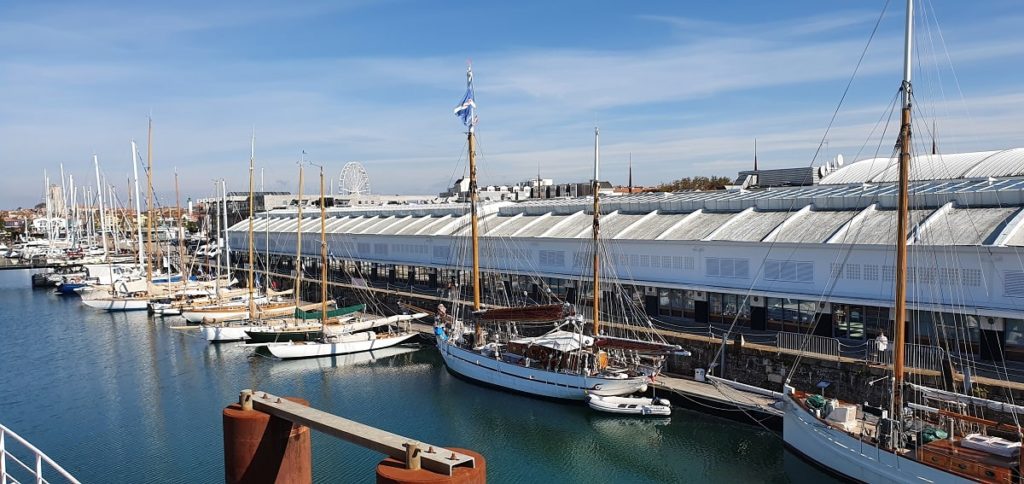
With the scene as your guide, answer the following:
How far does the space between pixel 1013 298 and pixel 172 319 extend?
5876cm

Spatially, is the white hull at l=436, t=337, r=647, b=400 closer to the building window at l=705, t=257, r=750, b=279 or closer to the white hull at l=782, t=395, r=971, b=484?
the building window at l=705, t=257, r=750, b=279

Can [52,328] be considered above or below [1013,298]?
below

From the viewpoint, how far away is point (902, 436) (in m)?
21.4

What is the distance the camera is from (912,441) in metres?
21.5

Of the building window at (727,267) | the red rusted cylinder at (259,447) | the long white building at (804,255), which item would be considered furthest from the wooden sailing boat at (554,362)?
the red rusted cylinder at (259,447)

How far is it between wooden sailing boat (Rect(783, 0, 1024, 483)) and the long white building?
5.67 metres

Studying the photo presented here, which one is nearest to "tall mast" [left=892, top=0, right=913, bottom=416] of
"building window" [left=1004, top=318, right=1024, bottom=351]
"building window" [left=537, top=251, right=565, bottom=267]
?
"building window" [left=1004, top=318, right=1024, bottom=351]

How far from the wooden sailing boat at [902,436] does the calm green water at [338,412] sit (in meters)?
1.65

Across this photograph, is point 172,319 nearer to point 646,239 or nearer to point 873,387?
point 646,239

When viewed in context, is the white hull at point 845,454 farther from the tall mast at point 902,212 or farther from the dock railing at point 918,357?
the dock railing at point 918,357

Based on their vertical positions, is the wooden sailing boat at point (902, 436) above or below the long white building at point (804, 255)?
below

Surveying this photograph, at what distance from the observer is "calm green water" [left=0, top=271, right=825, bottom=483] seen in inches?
998

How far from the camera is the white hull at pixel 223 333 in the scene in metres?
49.4

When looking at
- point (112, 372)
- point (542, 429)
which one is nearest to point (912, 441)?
point (542, 429)
